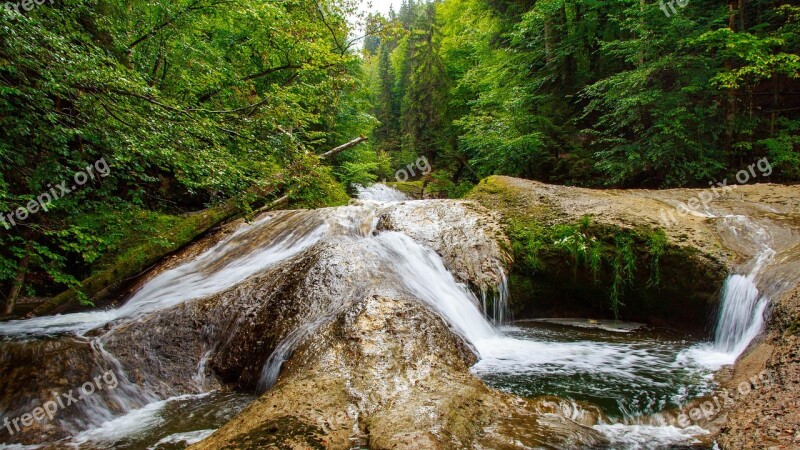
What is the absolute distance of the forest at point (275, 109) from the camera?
11.8ft

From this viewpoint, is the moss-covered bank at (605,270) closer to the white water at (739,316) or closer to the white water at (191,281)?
the white water at (739,316)

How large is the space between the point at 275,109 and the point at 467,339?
12.4 ft

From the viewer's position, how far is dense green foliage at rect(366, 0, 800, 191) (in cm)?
880

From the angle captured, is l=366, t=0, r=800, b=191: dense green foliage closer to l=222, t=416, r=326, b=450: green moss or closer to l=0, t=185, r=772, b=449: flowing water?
l=0, t=185, r=772, b=449: flowing water

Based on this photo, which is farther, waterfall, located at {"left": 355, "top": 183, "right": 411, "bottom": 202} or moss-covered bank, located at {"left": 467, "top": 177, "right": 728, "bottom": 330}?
waterfall, located at {"left": 355, "top": 183, "right": 411, "bottom": 202}

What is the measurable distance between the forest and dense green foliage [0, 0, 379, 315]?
3 centimetres

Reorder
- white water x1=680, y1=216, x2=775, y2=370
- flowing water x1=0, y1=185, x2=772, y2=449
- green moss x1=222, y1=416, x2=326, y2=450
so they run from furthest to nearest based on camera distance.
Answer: white water x1=680, y1=216, x2=775, y2=370
flowing water x1=0, y1=185, x2=772, y2=449
green moss x1=222, y1=416, x2=326, y2=450

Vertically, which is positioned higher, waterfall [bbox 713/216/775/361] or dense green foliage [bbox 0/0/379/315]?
dense green foliage [bbox 0/0/379/315]

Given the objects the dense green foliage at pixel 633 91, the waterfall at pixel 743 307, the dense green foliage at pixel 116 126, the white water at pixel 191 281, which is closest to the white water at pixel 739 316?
the waterfall at pixel 743 307

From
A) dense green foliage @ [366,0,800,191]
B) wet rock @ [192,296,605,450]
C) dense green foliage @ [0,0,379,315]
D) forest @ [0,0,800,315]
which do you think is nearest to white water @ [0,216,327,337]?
forest @ [0,0,800,315]

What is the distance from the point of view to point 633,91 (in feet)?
32.8

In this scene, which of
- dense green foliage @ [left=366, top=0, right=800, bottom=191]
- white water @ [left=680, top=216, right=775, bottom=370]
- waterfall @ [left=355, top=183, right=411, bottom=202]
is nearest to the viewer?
white water @ [left=680, top=216, right=775, bottom=370]

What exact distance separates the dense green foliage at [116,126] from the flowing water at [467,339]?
3.38 ft

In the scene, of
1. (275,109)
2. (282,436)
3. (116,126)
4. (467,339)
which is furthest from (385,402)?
(275,109)
